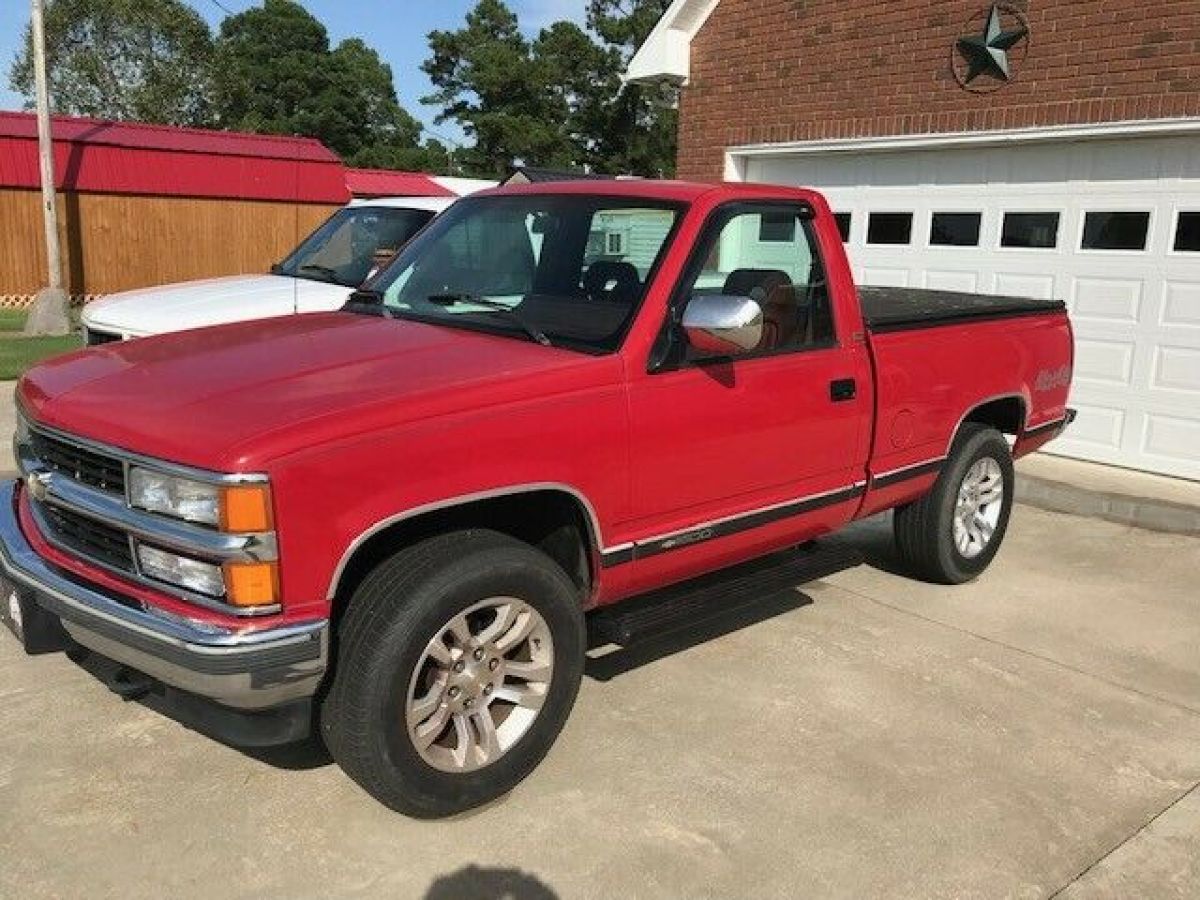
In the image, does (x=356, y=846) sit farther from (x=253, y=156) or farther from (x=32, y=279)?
(x=253, y=156)

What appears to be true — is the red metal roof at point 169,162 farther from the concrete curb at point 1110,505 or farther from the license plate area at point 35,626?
the license plate area at point 35,626

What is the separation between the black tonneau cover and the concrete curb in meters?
1.96

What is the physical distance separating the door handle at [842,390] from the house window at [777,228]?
0.63m

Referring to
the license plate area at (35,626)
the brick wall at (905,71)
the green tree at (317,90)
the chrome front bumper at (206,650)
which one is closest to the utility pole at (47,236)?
the brick wall at (905,71)

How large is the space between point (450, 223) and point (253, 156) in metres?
21.7

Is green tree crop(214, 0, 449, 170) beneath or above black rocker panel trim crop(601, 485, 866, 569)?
above

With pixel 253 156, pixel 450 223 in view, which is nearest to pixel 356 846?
pixel 450 223

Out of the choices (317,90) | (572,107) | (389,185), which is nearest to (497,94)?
(572,107)

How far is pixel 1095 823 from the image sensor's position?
3430 millimetres

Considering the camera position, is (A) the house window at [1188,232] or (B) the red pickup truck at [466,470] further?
(A) the house window at [1188,232]

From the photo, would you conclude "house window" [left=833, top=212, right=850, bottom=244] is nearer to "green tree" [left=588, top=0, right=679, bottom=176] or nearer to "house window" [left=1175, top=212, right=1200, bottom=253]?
"house window" [left=1175, top=212, right=1200, bottom=253]

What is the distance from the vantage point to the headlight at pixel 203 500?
2.74 m

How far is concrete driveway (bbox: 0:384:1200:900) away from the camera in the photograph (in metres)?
3.06

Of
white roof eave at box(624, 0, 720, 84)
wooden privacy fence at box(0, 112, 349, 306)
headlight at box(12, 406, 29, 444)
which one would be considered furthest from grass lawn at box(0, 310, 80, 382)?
headlight at box(12, 406, 29, 444)
